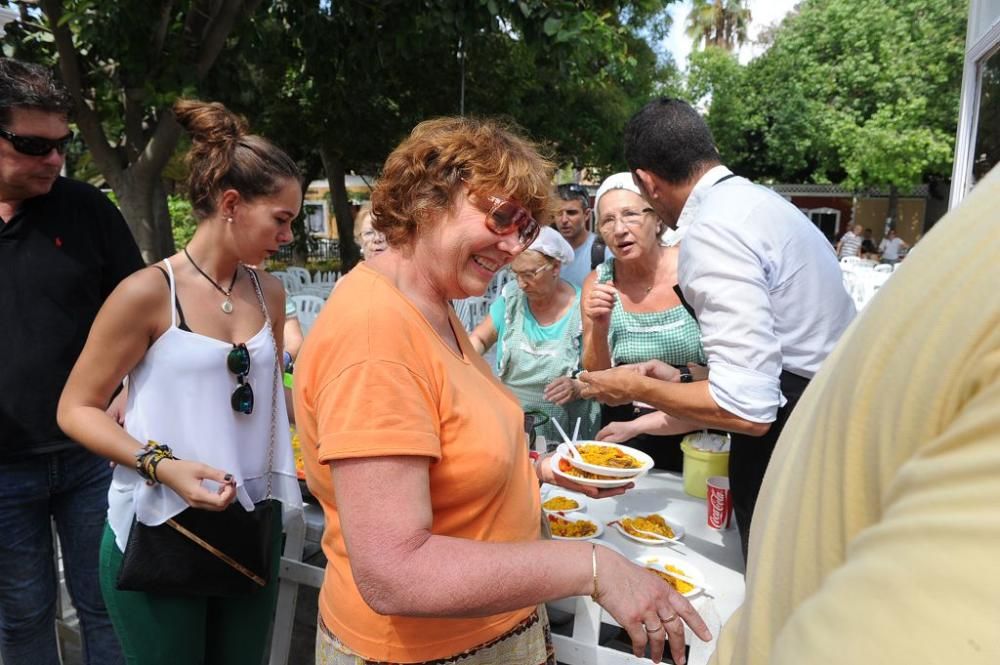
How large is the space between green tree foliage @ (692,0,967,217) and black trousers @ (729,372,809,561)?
23257mm

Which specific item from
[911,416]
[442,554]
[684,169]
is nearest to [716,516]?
[684,169]

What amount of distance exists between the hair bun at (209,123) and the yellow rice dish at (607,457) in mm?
1500

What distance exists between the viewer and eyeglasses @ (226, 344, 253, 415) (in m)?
1.84

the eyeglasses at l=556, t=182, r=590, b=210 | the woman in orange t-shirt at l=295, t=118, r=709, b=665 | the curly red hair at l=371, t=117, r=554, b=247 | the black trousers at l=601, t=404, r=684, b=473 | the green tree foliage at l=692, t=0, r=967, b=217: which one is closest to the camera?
the woman in orange t-shirt at l=295, t=118, r=709, b=665

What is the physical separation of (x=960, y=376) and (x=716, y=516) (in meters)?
1.90

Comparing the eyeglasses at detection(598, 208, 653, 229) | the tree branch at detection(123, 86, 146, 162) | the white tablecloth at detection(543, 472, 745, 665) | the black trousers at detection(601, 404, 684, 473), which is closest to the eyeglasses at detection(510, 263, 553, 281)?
the eyeglasses at detection(598, 208, 653, 229)

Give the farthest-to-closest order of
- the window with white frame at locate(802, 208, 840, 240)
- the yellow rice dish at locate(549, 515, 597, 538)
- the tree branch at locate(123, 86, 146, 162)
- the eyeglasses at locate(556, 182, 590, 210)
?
1. the window with white frame at locate(802, 208, 840, 240)
2. the tree branch at locate(123, 86, 146, 162)
3. the eyeglasses at locate(556, 182, 590, 210)
4. the yellow rice dish at locate(549, 515, 597, 538)

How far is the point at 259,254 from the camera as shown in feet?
6.52

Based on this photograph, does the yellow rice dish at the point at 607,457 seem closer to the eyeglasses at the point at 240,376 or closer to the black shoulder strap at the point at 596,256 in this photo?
the eyeglasses at the point at 240,376

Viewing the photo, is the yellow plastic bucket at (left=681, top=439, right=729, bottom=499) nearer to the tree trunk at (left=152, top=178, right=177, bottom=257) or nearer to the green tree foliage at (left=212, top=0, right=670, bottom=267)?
the green tree foliage at (left=212, top=0, right=670, bottom=267)

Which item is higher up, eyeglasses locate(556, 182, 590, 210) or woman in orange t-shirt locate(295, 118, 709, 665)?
eyeglasses locate(556, 182, 590, 210)

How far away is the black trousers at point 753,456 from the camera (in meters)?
1.89

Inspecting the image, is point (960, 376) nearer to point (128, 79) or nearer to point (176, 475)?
point (176, 475)

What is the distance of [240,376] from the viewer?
6.14ft
